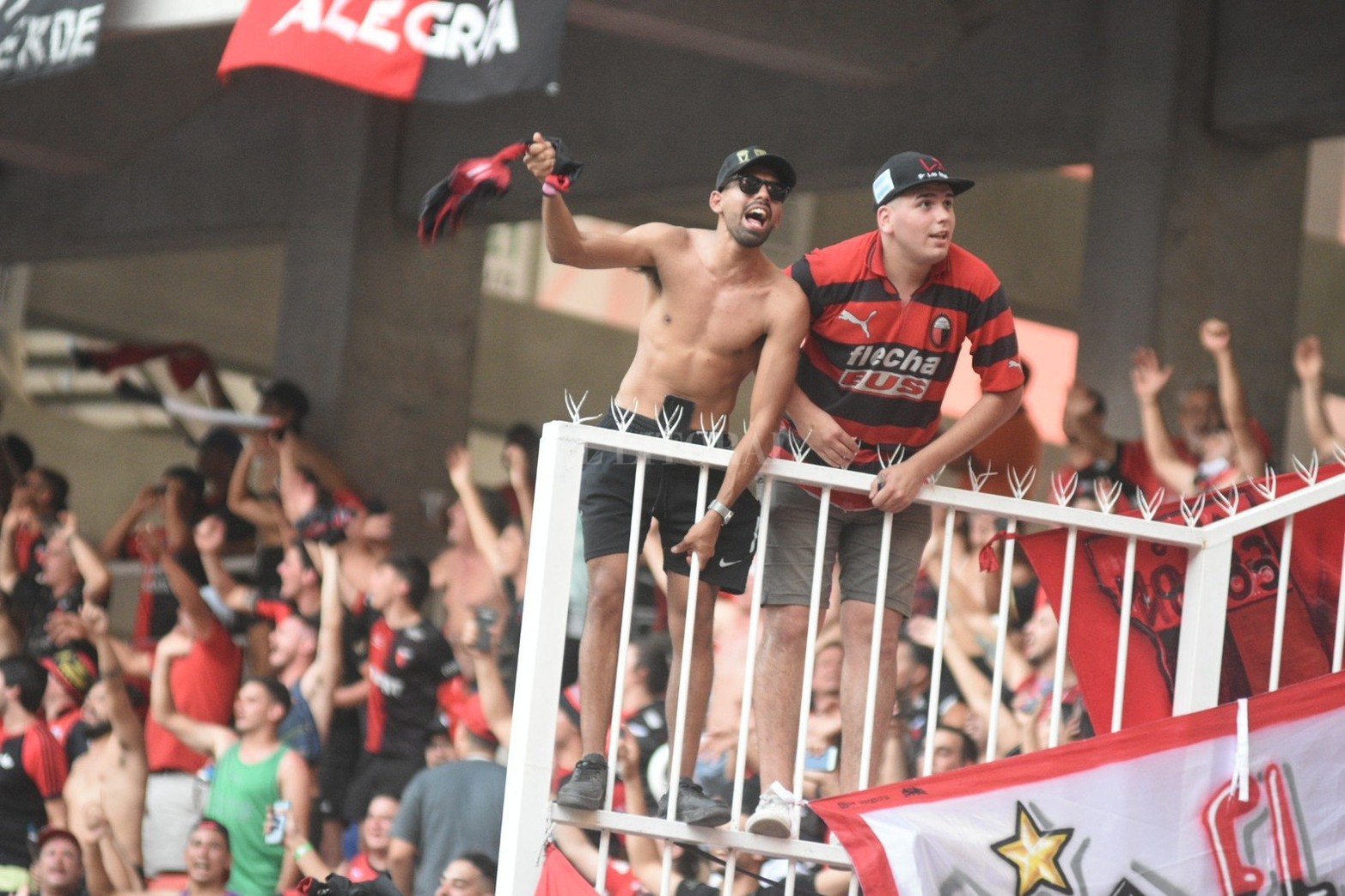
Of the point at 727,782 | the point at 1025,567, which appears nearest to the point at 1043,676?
the point at 1025,567

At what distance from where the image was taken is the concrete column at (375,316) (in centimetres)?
1347

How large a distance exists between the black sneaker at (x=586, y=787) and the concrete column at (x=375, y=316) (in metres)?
8.38

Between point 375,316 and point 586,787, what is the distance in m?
9.01

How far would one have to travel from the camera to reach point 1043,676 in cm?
784

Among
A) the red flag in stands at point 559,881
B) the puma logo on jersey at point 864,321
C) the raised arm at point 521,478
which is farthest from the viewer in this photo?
the raised arm at point 521,478

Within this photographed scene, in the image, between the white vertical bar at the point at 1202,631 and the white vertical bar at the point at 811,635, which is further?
the white vertical bar at the point at 1202,631

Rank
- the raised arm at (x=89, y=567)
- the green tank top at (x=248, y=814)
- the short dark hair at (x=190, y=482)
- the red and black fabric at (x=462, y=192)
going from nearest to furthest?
1. the red and black fabric at (x=462, y=192)
2. the green tank top at (x=248, y=814)
3. the raised arm at (x=89, y=567)
4. the short dark hair at (x=190, y=482)

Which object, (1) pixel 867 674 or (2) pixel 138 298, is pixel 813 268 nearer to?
(1) pixel 867 674

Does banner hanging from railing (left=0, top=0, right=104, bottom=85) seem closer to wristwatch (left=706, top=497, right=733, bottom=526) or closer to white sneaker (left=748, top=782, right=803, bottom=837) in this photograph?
wristwatch (left=706, top=497, right=733, bottom=526)

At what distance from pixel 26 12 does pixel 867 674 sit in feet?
24.0

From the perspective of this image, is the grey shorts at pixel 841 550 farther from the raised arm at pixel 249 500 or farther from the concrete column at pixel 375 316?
the concrete column at pixel 375 316

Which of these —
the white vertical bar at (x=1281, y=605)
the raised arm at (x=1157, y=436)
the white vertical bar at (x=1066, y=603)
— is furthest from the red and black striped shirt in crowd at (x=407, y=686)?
the white vertical bar at (x=1281, y=605)

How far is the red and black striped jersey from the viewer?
18.0 ft

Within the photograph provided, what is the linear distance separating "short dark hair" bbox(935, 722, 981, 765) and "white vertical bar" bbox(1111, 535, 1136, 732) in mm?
2018
